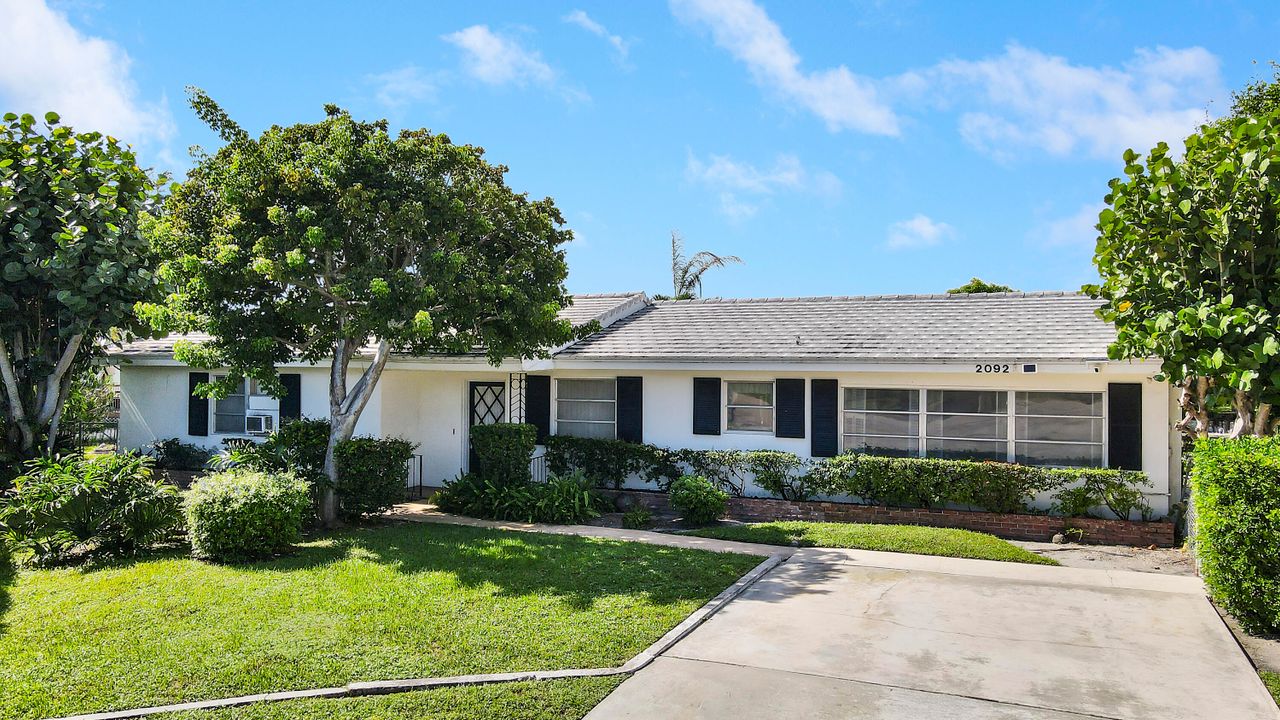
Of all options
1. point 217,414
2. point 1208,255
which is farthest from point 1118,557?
point 217,414

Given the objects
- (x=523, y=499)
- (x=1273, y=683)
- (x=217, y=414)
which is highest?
(x=217, y=414)

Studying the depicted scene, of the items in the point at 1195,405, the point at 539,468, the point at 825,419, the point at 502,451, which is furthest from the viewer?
the point at 539,468

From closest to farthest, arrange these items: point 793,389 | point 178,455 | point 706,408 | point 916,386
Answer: point 916,386 → point 793,389 → point 706,408 → point 178,455

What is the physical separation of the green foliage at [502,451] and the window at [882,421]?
559 cm

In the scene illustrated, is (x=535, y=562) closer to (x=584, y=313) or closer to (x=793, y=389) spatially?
(x=793, y=389)

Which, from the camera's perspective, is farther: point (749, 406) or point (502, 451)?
point (749, 406)

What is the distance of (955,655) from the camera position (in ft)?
21.8

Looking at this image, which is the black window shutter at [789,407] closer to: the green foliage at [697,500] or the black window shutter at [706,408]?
the black window shutter at [706,408]

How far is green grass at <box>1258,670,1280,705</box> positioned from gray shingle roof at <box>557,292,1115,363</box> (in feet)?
20.7

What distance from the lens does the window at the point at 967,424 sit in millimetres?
12906

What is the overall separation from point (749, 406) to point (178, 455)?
1239 cm

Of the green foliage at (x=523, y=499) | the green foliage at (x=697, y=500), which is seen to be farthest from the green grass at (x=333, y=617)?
the green foliage at (x=523, y=499)

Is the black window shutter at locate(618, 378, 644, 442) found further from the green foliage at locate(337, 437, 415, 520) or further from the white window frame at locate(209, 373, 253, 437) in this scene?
the white window frame at locate(209, 373, 253, 437)

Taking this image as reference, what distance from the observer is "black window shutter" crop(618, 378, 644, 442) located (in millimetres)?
14844
